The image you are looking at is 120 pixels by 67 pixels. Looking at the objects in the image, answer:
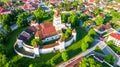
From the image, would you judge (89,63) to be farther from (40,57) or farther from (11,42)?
(11,42)

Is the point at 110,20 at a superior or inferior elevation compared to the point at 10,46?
inferior

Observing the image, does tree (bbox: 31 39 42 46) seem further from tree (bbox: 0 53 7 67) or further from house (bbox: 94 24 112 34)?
house (bbox: 94 24 112 34)

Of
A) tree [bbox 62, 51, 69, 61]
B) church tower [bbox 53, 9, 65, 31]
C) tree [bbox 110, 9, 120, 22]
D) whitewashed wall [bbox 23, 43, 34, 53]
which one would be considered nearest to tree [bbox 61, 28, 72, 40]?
church tower [bbox 53, 9, 65, 31]

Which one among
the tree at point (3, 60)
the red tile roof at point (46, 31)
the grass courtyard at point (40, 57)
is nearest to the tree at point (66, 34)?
the grass courtyard at point (40, 57)

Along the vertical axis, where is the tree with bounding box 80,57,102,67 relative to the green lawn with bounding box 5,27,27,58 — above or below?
above

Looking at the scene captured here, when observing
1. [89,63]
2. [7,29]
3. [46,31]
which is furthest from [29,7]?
[89,63]

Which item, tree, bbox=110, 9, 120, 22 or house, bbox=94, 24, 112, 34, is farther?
tree, bbox=110, 9, 120, 22

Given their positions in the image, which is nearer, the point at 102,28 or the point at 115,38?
the point at 115,38

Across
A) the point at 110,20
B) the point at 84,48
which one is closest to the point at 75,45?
the point at 84,48

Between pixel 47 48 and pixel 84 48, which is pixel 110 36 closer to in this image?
pixel 84 48

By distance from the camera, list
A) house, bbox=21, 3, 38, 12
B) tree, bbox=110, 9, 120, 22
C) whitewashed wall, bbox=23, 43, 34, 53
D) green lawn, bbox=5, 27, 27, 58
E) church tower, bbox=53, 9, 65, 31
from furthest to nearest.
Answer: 1. house, bbox=21, 3, 38, 12
2. tree, bbox=110, 9, 120, 22
3. church tower, bbox=53, 9, 65, 31
4. whitewashed wall, bbox=23, 43, 34, 53
5. green lawn, bbox=5, 27, 27, 58

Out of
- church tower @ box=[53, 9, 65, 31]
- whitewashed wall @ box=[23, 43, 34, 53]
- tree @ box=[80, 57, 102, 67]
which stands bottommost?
whitewashed wall @ box=[23, 43, 34, 53]
